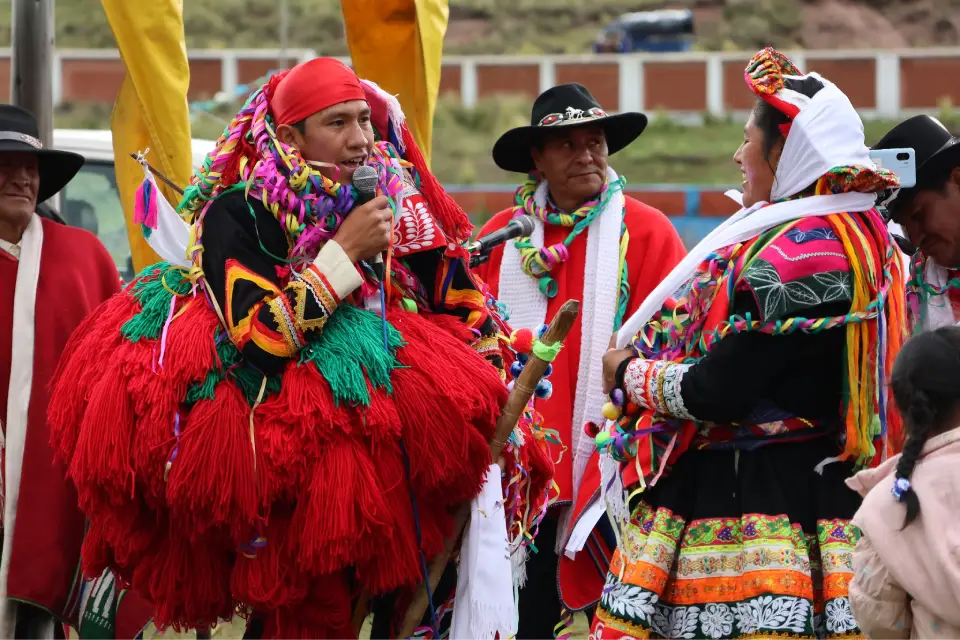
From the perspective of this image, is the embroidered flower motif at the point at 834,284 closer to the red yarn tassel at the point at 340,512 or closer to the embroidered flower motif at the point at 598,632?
the embroidered flower motif at the point at 598,632

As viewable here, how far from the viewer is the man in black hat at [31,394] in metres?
4.24

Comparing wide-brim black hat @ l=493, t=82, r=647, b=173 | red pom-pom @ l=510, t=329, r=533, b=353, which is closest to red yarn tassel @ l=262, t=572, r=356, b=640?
red pom-pom @ l=510, t=329, r=533, b=353

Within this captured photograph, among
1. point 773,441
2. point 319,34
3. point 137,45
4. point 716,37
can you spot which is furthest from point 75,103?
point 773,441

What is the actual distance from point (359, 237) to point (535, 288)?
150 centimetres

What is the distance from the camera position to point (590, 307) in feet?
15.0

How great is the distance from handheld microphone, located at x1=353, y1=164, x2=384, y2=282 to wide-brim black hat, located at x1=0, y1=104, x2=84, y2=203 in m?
1.45

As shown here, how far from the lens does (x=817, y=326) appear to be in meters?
3.16

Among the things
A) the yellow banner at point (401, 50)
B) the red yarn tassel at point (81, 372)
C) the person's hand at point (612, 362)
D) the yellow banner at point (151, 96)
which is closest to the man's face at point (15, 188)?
the yellow banner at point (151, 96)

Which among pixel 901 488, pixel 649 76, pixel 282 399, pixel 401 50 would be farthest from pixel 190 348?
pixel 649 76

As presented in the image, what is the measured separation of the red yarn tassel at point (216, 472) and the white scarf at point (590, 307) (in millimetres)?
1557

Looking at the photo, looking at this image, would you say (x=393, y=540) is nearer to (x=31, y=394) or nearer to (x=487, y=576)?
(x=487, y=576)

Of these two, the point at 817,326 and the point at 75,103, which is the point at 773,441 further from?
the point at 75,103

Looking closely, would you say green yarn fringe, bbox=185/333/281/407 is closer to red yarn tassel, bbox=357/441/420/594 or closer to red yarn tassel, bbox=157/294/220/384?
red yarn tassel, bbox=157/294/220/384

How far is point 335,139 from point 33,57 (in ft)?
7.34
